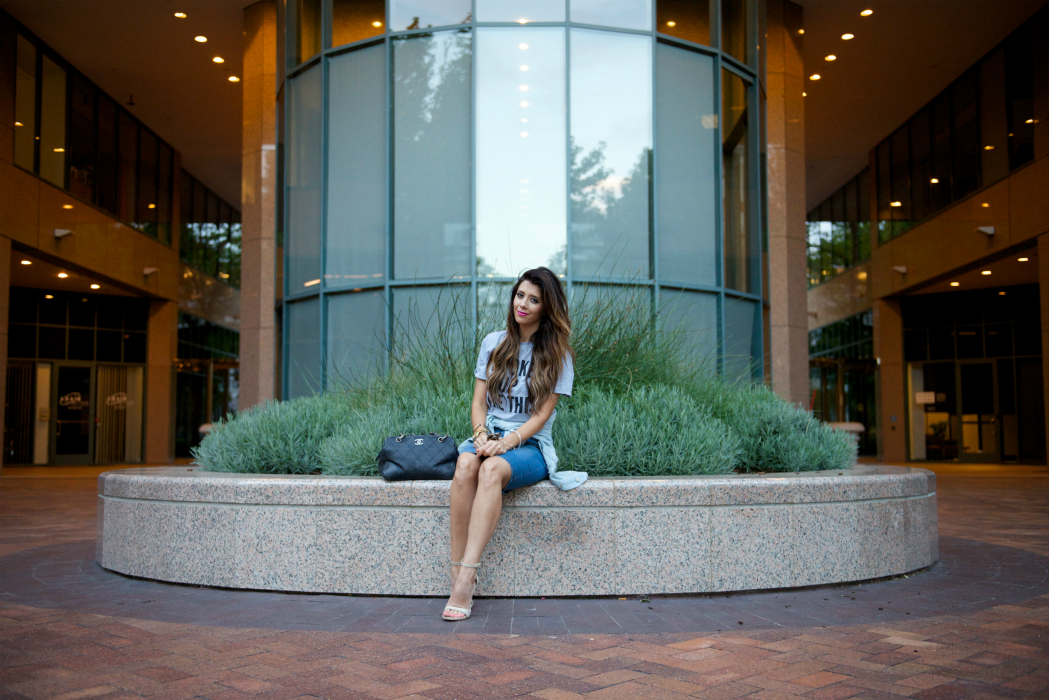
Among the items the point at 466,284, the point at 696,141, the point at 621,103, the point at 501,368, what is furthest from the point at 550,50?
the point at 501,368

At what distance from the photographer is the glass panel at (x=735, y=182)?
11.4 metres

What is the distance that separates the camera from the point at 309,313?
11.4 m

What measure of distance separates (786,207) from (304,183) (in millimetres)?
7373

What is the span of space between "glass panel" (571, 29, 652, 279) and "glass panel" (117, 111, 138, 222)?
12326mm

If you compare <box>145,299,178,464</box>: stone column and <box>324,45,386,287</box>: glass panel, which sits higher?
<box>324,45,386,287</box>: glass panel

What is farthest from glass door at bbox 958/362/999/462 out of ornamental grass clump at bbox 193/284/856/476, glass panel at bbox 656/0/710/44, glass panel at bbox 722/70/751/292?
ornamental grass clump at bbox 193/284/856/476

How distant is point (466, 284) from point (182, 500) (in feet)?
19.8

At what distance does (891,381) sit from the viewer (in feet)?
70.7

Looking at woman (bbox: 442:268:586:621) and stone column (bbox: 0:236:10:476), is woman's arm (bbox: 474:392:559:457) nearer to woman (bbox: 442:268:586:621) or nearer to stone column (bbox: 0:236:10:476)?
woman (bbox: 442:268:586:621)

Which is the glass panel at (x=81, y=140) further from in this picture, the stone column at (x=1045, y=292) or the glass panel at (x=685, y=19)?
the stone column at (x=1045, y=292)

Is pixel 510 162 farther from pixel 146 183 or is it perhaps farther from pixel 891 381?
pixel 891 381

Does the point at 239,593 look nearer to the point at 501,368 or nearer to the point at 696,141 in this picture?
the point at 501,368

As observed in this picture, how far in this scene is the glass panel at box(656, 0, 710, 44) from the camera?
435 inches

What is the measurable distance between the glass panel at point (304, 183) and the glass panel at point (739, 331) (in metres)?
5.56
